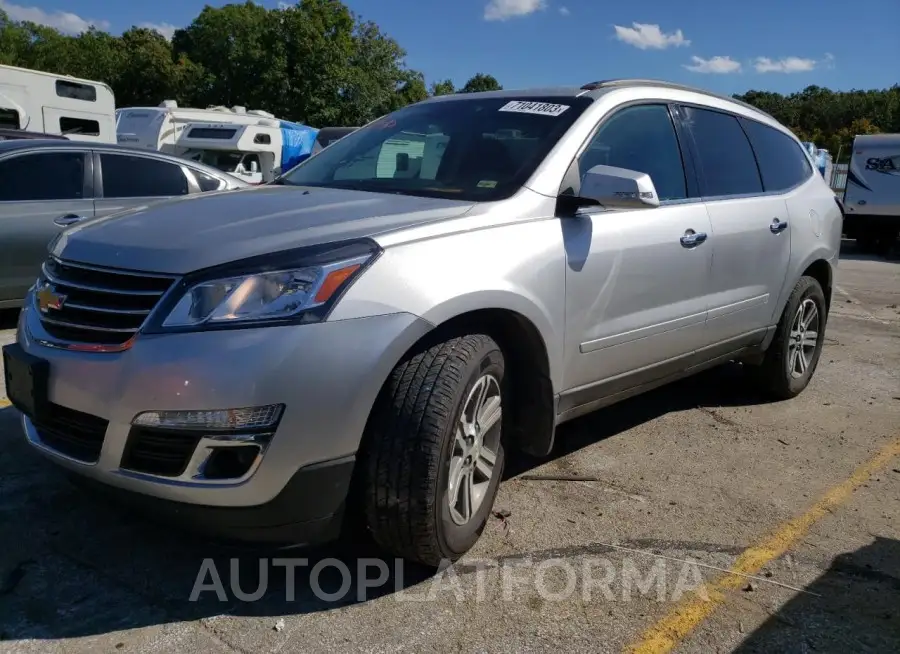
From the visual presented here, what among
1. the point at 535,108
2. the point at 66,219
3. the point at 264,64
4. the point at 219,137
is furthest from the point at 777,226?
the point at 264,64

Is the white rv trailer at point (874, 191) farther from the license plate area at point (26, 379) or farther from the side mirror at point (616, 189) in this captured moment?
the license plate area at point (26, 379)

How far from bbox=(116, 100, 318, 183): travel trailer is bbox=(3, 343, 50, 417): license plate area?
13649 mm

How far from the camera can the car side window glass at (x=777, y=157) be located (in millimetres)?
4652

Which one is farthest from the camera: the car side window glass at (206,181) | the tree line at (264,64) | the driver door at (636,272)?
the tree line at (264,64)

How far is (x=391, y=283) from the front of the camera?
245 cm

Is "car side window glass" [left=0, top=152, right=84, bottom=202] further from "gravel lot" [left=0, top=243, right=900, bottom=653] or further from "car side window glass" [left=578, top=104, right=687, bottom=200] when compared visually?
"car side window glass" [left=578, top=104, right=687, bottom=200]

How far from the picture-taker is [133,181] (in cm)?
669

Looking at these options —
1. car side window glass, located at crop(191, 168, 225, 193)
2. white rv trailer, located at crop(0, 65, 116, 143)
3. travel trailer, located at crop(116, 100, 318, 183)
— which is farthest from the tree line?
car side window glass, located at crop(191, 168, 225, 193)

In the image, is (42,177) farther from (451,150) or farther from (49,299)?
(451,150)

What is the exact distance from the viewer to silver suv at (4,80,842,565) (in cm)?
230

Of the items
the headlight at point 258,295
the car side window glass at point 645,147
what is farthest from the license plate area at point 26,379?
the car side window glass at point 645,147

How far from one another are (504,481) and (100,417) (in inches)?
73.6

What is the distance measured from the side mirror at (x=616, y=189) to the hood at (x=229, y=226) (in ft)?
1.70

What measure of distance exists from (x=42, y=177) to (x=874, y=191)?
56.9 feet
